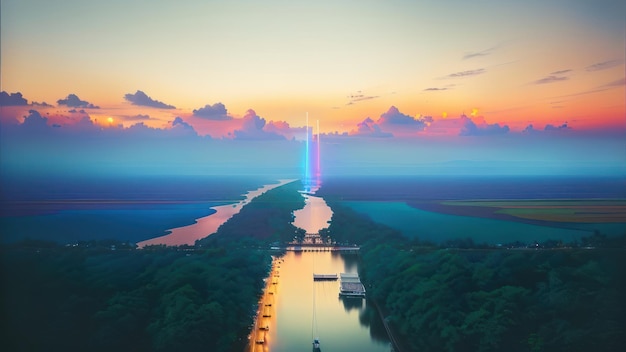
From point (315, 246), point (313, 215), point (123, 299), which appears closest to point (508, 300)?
point (123, 299)

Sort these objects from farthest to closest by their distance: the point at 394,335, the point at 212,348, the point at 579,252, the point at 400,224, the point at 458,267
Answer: the point at 400,224 → the point at 579,252 → the point at 458,267 → the point at 394,335 → the point at 212,348

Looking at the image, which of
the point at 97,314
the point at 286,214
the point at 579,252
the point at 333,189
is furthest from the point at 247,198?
the point at 579,252

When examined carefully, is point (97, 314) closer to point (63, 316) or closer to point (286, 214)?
point (63, 316)

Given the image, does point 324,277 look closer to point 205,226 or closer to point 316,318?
point 316,318

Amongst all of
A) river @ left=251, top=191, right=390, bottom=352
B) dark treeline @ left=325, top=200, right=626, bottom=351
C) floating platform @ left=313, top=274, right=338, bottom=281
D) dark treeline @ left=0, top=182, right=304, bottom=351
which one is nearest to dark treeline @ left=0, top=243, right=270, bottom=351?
dark treeline @ left=0, top=182, right=304, bottom=351

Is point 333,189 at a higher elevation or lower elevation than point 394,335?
higher

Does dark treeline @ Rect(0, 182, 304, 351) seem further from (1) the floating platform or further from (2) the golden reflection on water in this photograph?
(2) the golden reflection on water
